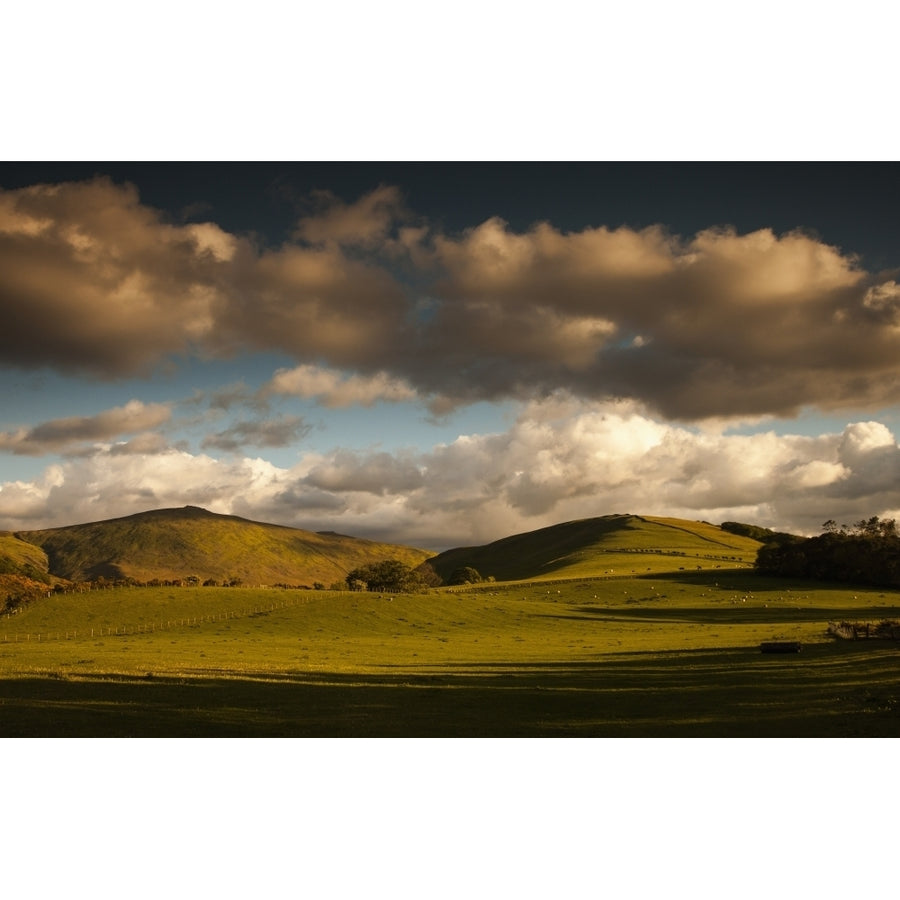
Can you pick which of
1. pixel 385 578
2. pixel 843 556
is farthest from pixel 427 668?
pixel 843 556

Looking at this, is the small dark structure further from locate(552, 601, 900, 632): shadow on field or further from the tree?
the tree

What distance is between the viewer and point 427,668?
43.5 m

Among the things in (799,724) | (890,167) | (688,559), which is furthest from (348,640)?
(688,559)

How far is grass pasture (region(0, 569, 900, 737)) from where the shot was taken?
2527 centimetres

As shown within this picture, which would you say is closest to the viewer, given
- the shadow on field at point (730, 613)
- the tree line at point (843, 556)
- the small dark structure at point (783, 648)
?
the small dark structure at point (783, 648)

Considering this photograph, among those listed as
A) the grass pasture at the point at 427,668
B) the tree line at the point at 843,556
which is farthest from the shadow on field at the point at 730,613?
the tree line at the point at 843,556

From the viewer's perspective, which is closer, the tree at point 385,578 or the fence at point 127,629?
the fence at point 127,629

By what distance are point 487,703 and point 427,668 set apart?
14.5m

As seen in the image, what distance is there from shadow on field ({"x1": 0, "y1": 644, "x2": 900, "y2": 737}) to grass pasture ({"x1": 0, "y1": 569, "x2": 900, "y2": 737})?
12 cm

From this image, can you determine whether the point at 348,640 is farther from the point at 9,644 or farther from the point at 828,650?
the point at 828,650

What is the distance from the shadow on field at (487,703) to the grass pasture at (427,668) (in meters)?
0.12

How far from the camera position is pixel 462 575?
527 ft

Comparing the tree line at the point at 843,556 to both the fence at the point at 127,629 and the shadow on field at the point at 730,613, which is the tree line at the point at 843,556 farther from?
the fence at the point at 127,629

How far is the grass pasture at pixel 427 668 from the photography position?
995 inches
